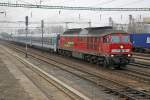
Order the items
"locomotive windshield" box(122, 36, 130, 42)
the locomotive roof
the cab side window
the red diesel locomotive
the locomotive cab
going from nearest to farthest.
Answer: the locomotive cab → the red diesel locomotive → the cab side window → "locomotive windshield" box(122, 36, 130, 42) → the locomotive roof

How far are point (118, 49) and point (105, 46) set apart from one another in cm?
105

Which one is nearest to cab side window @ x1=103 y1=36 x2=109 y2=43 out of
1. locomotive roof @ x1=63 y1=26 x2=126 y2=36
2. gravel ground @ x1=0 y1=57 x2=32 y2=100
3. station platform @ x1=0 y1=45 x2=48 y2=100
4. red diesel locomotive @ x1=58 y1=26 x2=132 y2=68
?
red diesel locomotive @ x1=58 y1=26 x2=132 y2=68

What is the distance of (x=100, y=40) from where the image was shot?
2575 centimetres

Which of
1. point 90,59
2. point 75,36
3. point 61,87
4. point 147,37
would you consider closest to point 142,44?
point 147,37

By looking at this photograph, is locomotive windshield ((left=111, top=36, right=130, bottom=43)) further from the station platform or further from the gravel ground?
the gravel ground

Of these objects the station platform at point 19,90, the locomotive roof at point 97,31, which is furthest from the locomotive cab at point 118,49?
the station platform at point 19,90

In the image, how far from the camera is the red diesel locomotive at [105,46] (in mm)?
24203

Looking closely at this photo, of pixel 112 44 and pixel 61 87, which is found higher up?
pixel 112 44

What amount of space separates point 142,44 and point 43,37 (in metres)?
16.9

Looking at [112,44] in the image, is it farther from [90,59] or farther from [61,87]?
[61,87]

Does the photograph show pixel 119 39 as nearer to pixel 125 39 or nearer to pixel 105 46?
pixel 125 39

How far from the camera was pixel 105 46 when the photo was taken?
24734 mm

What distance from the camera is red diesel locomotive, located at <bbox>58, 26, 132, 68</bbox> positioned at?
953 inches

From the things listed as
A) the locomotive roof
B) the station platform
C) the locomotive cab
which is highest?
the locomotive roof
